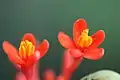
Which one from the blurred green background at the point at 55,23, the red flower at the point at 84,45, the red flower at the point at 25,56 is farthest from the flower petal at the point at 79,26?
the blurred green background at the point at 55,23

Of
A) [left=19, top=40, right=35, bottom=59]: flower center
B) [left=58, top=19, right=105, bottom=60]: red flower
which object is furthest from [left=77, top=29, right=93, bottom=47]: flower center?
[left=19, top=40, right=35, bottom=59]: flower center

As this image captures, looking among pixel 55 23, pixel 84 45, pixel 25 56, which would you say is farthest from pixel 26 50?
pixel 55 23

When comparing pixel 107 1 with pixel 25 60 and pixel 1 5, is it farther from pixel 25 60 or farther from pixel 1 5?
pixel 25 60

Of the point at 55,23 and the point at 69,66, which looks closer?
the point at 69,66

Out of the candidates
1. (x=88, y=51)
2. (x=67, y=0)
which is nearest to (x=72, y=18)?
(x=67, y=0)

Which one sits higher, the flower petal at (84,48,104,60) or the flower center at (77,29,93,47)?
the flower center at (77,29,93,47)

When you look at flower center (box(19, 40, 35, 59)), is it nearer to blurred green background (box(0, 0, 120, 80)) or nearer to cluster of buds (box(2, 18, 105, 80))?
cluster of buds (box(2, 18, 105, 80))

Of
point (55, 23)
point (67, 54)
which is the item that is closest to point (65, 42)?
point (67, 54)

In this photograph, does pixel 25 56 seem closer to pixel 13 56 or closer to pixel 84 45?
pixel 13 56
